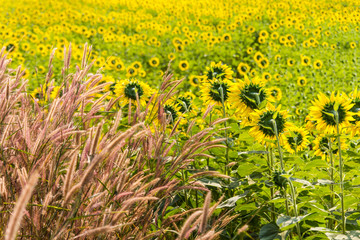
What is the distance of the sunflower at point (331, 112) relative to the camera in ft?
5.76

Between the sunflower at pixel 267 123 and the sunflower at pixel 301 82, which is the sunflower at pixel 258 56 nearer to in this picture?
the sunflower at pixel 301 82

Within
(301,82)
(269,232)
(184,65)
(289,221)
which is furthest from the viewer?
(184,65)

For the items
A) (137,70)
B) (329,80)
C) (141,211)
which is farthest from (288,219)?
(329,80)

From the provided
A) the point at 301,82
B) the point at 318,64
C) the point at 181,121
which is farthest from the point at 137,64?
the point at 181,121

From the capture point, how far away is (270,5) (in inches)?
544

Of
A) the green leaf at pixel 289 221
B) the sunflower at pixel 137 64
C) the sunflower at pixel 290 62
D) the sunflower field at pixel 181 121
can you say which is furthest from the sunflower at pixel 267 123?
the sunflower at pixel 290 62

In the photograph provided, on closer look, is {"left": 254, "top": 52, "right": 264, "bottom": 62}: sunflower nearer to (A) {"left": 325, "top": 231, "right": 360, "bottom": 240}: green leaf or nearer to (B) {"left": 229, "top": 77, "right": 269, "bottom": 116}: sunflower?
(B) {"left": 229, "top": 77, "right": 269, "bottom": 116}: sunflower

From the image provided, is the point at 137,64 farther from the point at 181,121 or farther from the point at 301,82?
the point at 181,121

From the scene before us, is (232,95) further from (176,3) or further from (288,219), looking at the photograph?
(176,3)

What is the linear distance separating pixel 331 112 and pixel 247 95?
1.37ft

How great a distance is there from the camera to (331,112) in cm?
176

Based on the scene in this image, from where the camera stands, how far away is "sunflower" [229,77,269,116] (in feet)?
6.34

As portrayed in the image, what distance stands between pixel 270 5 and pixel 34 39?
8.79 metres

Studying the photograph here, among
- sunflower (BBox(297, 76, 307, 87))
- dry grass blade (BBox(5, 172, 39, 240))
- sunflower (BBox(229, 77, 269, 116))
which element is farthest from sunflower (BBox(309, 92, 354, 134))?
sunflower (BBox(297, 76, 307, 87))
